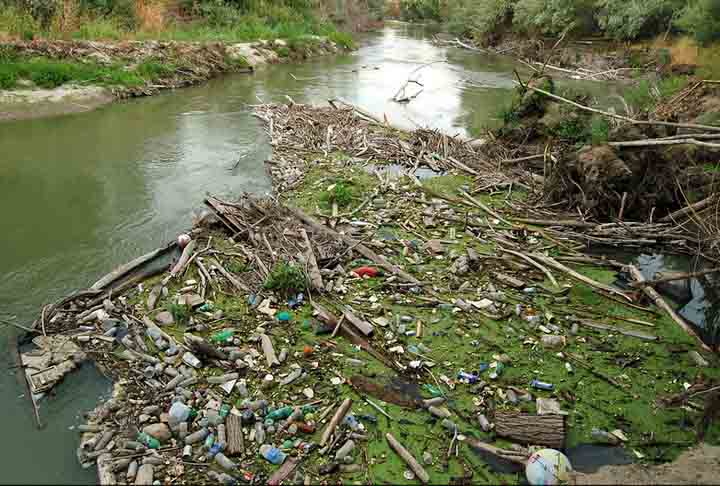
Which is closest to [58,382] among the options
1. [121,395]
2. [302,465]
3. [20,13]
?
[121,395]

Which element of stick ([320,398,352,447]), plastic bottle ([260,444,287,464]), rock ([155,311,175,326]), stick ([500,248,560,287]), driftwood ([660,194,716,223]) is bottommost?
plastic bottle ([260,444,287,464])

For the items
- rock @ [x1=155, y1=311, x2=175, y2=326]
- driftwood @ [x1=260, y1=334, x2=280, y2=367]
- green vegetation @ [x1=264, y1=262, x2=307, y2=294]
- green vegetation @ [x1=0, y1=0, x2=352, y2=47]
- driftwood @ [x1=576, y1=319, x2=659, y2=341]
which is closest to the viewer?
driftwood @ [x1=260, y1=334, x2=280, y2=367]

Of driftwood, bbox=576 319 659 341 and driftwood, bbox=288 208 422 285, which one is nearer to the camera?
driftwood, bbox=576 319 659 341

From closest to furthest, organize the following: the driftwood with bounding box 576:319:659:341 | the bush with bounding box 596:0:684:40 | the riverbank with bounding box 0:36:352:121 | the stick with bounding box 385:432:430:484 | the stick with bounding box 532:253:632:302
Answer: the stick with bounding box 385:432:430:484, the driftwood with bounding box 576:319:659:341, the stick with bounding box 532:253:632:302, the riverbank with bounding box 0:36:352:121, the bush with bounding box 596:0:684:40

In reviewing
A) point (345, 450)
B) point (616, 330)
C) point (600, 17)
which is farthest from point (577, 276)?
point (600, 17)

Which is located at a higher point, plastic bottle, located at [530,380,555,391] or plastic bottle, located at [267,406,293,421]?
plastic bottle, located at [267,406,293,421]

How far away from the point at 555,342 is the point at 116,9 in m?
22.7

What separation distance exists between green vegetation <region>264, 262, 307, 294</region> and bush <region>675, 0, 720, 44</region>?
668 inches

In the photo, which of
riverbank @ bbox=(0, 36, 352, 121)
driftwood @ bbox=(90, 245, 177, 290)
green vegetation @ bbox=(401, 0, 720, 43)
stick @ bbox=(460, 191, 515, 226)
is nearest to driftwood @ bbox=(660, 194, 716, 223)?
stick @ bbox=(460, 191, 515, 226)

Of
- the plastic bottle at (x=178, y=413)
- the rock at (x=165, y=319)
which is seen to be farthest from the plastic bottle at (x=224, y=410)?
the rock at (x=165, y=319)

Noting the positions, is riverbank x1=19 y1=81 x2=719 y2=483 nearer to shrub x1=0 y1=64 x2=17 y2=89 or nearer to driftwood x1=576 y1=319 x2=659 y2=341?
driftwood x1=576 y1=319 x2=659 y2=341

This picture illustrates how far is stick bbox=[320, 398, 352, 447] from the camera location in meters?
4.03

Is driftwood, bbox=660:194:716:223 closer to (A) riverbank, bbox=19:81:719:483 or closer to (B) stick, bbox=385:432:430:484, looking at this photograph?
(A) riverbank, bbox=19:81:719:483

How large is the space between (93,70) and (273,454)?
1607cm
